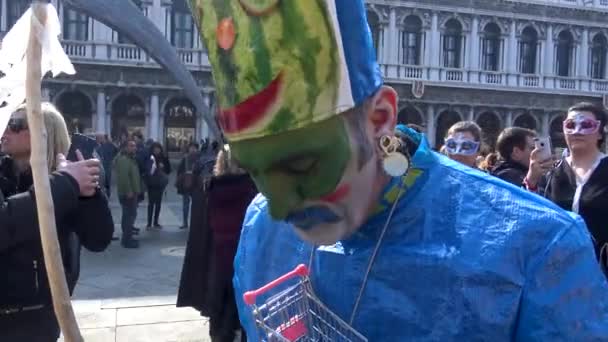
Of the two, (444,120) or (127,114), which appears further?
(444,120)

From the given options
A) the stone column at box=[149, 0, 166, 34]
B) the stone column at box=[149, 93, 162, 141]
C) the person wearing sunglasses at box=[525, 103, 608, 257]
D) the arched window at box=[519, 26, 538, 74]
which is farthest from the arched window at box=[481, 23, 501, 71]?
the person wearing sunglasses at box=[525, 103, 608, 257]

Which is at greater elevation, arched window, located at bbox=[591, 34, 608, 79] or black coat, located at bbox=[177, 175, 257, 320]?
arched window, located at bbox=[591, 34, 608, 79]

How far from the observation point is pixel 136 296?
5.56 meters

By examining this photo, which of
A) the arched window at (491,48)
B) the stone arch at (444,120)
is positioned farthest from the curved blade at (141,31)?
the arched window at (491,48)

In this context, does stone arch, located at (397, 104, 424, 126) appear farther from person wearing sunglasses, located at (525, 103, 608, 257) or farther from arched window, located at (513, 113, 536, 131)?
person wearing sunglasses, located at (525, 103, 608, 257)

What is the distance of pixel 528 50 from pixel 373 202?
82.3 ft

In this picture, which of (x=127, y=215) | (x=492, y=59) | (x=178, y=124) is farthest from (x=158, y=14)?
(x=127, y=215)

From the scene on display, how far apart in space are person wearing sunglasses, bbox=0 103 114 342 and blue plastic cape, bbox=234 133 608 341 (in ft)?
3.95

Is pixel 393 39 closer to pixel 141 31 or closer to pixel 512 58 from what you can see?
pixel 512 58

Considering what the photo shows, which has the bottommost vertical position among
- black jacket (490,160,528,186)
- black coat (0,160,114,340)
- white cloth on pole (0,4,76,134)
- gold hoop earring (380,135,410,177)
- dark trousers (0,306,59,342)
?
dark trousers (0,306,59,342)

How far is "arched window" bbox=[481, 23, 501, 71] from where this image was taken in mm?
23766

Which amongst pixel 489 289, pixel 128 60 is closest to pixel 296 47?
pixel 489 289

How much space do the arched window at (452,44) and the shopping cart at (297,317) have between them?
22973 mm

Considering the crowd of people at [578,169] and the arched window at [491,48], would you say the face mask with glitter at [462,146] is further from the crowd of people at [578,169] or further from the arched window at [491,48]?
the arched window at [491,48]
